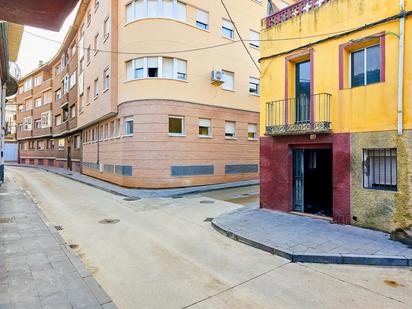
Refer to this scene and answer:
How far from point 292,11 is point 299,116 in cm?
332

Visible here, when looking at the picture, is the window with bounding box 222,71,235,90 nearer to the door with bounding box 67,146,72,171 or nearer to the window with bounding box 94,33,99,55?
the window with bounding box 94,33,99,55

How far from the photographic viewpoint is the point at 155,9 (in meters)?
14.7

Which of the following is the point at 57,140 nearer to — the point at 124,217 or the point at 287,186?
the point at 124,217

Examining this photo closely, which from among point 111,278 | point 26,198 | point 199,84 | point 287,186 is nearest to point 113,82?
point 199,84

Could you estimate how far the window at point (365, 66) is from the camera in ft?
22.7

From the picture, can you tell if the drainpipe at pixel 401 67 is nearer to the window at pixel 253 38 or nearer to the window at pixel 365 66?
the window at pixel 365 66

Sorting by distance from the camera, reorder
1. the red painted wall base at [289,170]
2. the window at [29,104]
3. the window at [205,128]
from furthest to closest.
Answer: the window at [29,104] → the window at [205,128] → the red painted wall base at [289,170]

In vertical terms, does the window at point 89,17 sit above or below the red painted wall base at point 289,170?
above

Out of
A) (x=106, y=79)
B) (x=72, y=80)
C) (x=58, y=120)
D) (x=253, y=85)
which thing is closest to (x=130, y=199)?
(x=106, y=79)

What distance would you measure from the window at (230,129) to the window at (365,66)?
10073 millimetres

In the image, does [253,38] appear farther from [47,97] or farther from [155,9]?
[47,97]

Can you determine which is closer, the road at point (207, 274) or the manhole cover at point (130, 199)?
the road at point (207, 274)

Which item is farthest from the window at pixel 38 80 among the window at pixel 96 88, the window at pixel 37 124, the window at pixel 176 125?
the window at pixel 176 125

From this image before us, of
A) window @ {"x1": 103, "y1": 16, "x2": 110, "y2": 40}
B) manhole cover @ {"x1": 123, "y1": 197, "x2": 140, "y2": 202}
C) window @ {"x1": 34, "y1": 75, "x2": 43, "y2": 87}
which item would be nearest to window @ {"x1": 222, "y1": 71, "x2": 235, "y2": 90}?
window @ {"x1": 103, "y1": 16, "x2": 110, "y2": 40}
